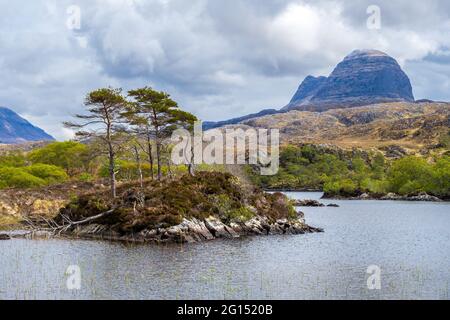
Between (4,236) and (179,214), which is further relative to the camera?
(179,214)

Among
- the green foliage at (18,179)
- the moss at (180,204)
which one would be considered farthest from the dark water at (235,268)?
the green foliage at (18,179)

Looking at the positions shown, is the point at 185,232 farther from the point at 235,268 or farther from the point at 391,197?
the point at 391,197

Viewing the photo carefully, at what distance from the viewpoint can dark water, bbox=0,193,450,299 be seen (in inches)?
1254

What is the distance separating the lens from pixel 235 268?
39938 millimetres

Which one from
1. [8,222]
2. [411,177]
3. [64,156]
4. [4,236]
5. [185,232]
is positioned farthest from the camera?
[411,177]

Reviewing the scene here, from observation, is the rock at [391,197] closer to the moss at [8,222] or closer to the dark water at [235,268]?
the dark water at [235,268]

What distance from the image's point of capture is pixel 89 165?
130875mm

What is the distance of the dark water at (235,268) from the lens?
105ft

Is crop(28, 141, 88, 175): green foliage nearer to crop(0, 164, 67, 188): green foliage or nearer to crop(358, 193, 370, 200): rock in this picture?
crop(0, 164, 67, 188): green foliage
